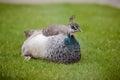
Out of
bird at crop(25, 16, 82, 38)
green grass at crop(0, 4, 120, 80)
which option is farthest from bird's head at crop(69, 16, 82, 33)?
green grass at crop(0, 4, 120, 80)

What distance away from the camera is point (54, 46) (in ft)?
8.99

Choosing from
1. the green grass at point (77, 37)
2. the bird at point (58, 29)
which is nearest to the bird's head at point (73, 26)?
the bird at point (58, 29)

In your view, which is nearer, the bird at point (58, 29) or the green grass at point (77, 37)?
the green grass at point (77, 37)

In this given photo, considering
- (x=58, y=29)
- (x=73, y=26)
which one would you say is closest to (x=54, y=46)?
(x=58, y=29)

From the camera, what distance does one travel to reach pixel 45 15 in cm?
291

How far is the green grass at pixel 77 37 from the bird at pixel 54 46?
0.06 m

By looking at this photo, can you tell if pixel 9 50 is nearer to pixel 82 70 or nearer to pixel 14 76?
pixel 14 76

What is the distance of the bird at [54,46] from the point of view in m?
2.68

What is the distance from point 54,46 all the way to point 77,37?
0.17 meters

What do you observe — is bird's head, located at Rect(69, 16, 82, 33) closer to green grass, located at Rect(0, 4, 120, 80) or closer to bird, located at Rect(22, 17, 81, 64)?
bird, located at Rect(22, 17, 81, 64)

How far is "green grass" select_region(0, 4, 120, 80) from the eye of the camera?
244cm

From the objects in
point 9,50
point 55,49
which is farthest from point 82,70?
point 9,50

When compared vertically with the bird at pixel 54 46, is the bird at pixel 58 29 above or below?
above

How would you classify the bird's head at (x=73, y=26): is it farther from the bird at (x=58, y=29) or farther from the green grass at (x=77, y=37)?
→ the green grass at (x=77, y=37)
